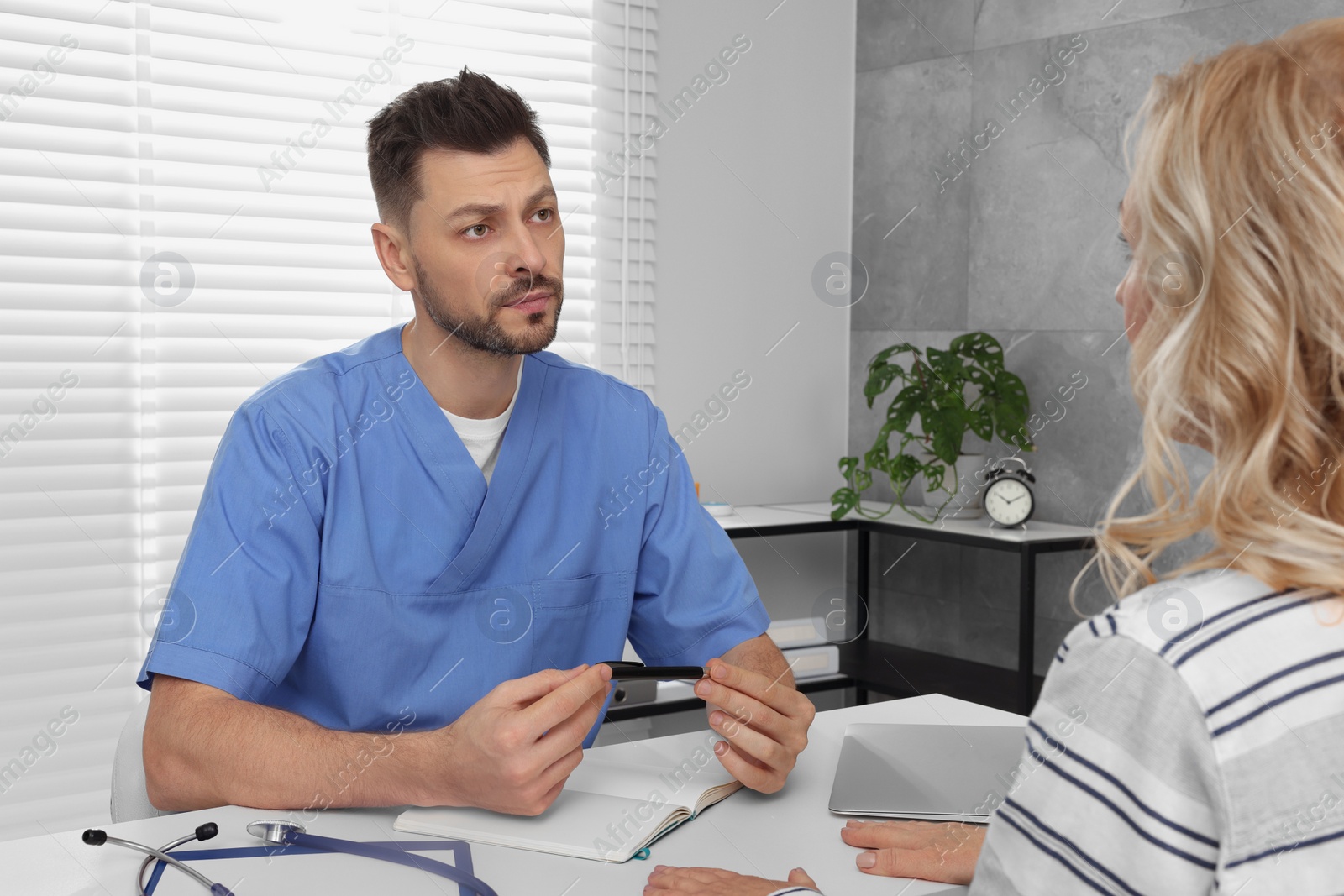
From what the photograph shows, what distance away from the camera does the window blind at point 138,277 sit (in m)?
2.15

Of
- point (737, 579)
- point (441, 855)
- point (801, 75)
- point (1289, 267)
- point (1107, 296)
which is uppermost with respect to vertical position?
point (801, 75)

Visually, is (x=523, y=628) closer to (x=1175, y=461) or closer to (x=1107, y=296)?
(x=1175, y=461)

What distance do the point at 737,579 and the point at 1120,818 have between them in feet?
3.10

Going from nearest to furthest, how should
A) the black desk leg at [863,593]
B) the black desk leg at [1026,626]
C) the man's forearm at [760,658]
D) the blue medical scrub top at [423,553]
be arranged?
the blue medical scrub top at [423,553]
the man's forearm at [760,658]
the black desk leg at [1026,626]
the black desk leg at [863,593]

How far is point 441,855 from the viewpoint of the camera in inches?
37.4

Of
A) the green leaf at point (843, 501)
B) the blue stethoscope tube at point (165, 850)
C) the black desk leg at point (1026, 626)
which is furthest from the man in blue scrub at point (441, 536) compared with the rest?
the green leaf at point (843, 501)

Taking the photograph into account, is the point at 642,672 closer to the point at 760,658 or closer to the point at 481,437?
the point at 760,658

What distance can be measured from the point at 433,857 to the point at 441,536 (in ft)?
1.70

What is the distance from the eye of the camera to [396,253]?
5.11 feet

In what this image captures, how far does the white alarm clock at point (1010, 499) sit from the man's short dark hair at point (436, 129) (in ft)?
4.90

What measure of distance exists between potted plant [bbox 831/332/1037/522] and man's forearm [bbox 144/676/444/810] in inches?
69.5

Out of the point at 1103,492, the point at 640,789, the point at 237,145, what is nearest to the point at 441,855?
the point at 640,789

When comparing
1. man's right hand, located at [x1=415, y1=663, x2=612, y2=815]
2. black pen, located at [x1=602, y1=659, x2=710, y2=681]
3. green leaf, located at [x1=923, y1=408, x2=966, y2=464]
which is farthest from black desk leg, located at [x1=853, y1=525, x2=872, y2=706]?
man's right hand, located at [x1=415, y1=663, x2=612, y2=815]

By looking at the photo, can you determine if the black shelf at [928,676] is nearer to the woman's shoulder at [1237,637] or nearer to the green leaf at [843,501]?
the green leaf at [843,501]
